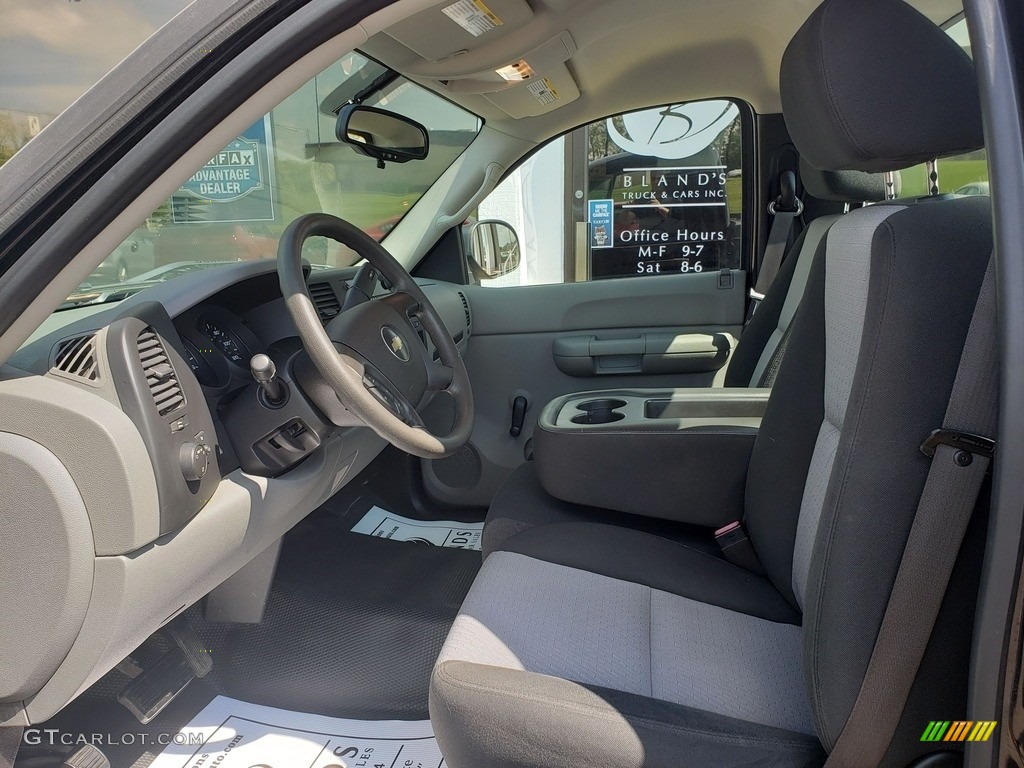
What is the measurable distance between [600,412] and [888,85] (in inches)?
40.3

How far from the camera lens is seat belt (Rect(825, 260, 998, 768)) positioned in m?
0.79

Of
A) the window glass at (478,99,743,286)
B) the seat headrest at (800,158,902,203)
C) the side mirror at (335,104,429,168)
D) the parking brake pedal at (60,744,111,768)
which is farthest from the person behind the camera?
the window glass at (478,99,743,286)

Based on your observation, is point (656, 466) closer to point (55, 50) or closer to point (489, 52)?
point (489, 52)

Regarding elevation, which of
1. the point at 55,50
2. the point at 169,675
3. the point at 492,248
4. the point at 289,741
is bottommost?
the point at 289,741

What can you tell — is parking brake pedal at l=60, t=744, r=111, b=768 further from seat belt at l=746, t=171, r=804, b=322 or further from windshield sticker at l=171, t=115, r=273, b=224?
seat belt at l=746, t=171, r=804, b=322

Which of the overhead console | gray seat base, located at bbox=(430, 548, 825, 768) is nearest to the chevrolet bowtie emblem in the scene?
gray seat base, located at bbox=(430, 548, 825, 768)

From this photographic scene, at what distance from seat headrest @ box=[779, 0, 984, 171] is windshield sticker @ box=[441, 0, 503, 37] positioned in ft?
2.57

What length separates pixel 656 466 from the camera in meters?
1.58

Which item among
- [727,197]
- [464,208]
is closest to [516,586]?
[464,208]

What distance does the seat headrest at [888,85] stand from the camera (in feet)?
3.05

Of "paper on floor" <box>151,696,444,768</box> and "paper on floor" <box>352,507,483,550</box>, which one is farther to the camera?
"paper on floor" <box>352,507,483,550</box>

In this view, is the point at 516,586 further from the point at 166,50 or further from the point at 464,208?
the point at 464,208

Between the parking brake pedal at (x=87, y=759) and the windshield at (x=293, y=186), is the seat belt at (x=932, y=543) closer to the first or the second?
the windshield at (x=293, y=186)

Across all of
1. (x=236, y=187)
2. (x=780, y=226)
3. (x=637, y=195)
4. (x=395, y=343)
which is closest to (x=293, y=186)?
(x=236, y=187)
